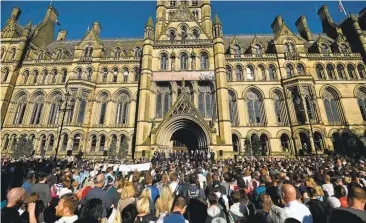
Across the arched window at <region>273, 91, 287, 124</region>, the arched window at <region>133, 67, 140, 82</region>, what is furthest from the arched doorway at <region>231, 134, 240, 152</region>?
the arched window at <region>133, 67, 140, 82</region>

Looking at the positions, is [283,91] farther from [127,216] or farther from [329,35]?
[127,216]

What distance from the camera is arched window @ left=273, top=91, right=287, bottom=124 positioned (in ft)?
82.3

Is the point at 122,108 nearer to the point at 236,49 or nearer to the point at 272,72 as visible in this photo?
the point at 236,49

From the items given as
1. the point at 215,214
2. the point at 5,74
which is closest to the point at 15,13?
the point at 5,74

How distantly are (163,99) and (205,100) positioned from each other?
19.4 feet

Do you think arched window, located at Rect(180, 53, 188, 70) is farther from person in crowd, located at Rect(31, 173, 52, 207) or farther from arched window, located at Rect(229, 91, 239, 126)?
person in crowd, located at Rect(31, 173, 52, 207)

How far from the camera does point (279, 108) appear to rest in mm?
25859

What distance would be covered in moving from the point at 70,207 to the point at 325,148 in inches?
1090

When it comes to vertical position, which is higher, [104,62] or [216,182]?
[104,62]

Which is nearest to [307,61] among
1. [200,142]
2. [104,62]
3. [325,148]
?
[325,148]

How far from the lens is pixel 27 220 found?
3396mm

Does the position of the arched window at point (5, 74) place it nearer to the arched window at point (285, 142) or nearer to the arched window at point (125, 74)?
the arched window at point (125, 74)

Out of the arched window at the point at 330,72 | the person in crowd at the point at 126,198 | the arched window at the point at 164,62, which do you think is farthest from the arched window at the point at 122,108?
the arched window at the point at 330,72

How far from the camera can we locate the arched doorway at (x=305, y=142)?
2233cm
